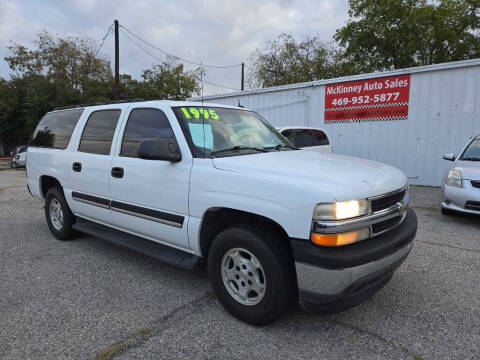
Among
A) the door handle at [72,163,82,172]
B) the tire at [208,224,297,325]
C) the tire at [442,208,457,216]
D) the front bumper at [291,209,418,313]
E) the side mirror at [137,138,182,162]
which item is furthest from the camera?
the tire at [442,208,457,216]

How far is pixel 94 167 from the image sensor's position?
383 cm

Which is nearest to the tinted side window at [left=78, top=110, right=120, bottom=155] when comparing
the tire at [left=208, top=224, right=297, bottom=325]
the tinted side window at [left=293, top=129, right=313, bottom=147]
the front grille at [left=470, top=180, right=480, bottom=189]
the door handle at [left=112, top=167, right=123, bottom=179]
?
the door handle at [left=112, top=167, right=123, bottom=179]

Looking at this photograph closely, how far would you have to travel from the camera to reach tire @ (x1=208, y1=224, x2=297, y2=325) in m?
2.35

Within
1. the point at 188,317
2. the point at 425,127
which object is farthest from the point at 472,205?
the point at 425,127

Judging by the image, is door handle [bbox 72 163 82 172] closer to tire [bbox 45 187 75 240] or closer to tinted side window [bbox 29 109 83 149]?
tinted side window [bbox 29 109 83 149]

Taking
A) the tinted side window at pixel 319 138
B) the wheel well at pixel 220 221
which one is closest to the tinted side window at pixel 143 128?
the wheel well at pixel 220 221

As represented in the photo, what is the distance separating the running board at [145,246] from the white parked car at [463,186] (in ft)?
15.3

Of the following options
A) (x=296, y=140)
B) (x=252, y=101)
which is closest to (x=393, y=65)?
(x=252, y=101)

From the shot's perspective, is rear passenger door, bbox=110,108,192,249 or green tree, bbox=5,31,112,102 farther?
green tree, bbox=5,31,112,102

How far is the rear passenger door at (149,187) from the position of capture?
295 centimetres

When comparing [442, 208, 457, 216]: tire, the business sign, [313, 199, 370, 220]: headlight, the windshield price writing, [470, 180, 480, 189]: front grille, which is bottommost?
[442, 208, 457, 216]: tire

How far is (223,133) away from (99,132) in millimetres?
1702

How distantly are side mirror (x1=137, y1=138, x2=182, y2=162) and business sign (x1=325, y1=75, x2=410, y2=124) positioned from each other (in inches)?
361

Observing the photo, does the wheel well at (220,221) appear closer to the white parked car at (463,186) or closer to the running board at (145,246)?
the running board at (145,246)
